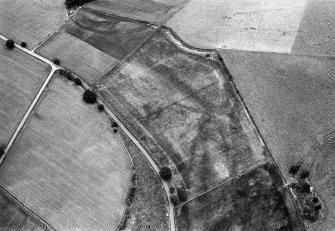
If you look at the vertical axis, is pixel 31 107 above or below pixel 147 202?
above

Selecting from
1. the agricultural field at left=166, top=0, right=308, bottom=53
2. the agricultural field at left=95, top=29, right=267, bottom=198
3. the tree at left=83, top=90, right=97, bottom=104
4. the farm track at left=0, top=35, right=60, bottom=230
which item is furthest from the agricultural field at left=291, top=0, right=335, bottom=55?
the farm track at left=0, top=35, right=60, bottom=230

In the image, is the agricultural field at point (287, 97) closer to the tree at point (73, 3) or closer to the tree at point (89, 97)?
the tree at point (89, 97)

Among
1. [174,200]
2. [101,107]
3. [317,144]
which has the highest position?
[101,107]

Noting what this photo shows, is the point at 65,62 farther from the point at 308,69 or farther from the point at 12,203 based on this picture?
the point at 308,69

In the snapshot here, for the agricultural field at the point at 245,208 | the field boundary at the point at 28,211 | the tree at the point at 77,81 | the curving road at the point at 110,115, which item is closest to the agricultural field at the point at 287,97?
the agricultural field at the point at 245,208

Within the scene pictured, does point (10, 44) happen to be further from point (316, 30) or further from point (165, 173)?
point (316, 30)

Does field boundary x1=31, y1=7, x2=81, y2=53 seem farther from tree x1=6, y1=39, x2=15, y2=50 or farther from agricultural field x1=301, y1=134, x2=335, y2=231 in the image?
agricultural field x1=301, y1=134, x2=335, y2=231

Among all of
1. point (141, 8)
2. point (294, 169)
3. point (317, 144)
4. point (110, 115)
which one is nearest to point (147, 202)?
point (110, 115)
